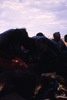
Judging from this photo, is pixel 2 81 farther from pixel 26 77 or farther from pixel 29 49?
pixel 29 49

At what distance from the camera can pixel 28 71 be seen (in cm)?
653

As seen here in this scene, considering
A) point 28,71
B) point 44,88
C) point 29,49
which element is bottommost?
point 44,88

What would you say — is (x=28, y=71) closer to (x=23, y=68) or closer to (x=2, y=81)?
(x=23, y=68)

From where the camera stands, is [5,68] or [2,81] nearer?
[2,81]

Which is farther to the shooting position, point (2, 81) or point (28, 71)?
point (28, 71)

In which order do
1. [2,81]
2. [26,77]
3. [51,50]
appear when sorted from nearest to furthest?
[2,81], [26,77], [51,50]

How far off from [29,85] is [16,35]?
1057 millimetres

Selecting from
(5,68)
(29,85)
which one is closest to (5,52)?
(5,68)

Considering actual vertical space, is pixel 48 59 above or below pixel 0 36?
below

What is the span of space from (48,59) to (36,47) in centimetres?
52

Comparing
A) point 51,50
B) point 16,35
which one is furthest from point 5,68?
point 51,50

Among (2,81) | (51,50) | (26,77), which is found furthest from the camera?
(51,50)

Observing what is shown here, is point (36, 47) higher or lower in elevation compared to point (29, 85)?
higher

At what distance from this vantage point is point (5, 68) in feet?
21.2
